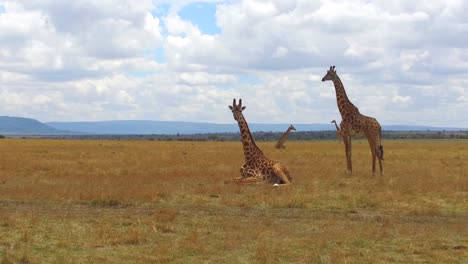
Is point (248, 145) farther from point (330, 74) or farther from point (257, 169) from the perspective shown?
point (330, 74)

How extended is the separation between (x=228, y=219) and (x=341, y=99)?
1115 cm

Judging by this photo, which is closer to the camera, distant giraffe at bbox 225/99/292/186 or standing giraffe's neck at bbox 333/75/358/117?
distant giraffe at bbox 225/99/292/186

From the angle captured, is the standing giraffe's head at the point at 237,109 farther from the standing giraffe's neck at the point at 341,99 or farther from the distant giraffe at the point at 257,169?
the standing giraffe's neck at the point at 341,99

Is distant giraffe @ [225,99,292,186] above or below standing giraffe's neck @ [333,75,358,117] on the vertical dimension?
below

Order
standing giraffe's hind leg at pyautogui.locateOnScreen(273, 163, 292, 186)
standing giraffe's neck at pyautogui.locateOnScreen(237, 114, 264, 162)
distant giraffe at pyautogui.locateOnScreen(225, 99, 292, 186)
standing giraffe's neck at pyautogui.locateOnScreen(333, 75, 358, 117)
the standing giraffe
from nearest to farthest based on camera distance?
standing giraffe's hind leg at pyautogui.locateOnScreen(273, 163, 292, 186), distant giraffe at pyautogui.locateOnScreen(225, 99, 292, 186), standing giraffe's neck at pyautogui.locateOnScreen(237, 114, 264, 162), the standing giraffe, standing giraffe's neck at pyautogui.locateOnScreen(333, 75, 358, 117)

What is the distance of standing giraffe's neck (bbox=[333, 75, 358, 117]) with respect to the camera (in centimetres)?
2256

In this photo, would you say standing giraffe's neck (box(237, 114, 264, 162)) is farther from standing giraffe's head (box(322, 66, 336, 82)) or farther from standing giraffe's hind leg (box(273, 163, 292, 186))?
standing giraffe's head (box(322, 66, 336, 82))

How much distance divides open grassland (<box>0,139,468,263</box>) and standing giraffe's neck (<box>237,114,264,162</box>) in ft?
4.28

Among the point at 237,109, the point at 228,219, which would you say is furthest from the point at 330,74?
the point at 228,219

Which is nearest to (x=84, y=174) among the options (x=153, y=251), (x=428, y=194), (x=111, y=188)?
(x=111, y=188)

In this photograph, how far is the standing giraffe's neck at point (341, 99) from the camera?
74.0ft

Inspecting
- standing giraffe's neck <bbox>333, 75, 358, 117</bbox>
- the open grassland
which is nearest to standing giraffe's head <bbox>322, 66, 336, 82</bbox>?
standing giraffe's neck <bbox>333, 75, 358, 117</bbox>

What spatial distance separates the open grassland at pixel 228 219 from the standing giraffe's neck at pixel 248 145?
131 centimetres

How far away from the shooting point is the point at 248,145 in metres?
20.1
